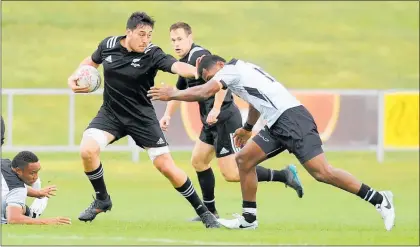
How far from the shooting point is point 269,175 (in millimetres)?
14484

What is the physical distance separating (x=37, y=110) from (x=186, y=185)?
1796 centimetres

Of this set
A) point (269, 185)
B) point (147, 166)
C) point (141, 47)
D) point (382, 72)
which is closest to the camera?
point (141, 47)

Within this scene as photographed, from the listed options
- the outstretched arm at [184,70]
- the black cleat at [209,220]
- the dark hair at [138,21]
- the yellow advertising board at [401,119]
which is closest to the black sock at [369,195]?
the black cleat at [209,220]

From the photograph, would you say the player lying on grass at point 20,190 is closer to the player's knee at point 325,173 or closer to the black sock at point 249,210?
the black sock at point 249,210

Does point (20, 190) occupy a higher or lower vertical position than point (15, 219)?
higher

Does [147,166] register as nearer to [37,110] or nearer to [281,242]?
[37,110]

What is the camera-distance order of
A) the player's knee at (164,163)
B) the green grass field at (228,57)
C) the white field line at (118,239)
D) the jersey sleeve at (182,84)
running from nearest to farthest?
1. the white field line at (118,239)
2. the green grass field at (228,57)
3. the player's knee at (164,163)
4. the jersey sleeve at (182,84)

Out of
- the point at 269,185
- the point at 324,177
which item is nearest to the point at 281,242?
the point at 324,177

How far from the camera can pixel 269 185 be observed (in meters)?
21.3

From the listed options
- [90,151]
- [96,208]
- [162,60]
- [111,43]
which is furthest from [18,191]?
[162,60]

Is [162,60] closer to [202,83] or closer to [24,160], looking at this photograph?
[202,83]

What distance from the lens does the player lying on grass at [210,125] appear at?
1355cm

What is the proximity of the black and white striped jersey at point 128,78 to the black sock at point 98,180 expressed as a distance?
25.0 inches

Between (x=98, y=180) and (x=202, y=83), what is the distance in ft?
5.10
